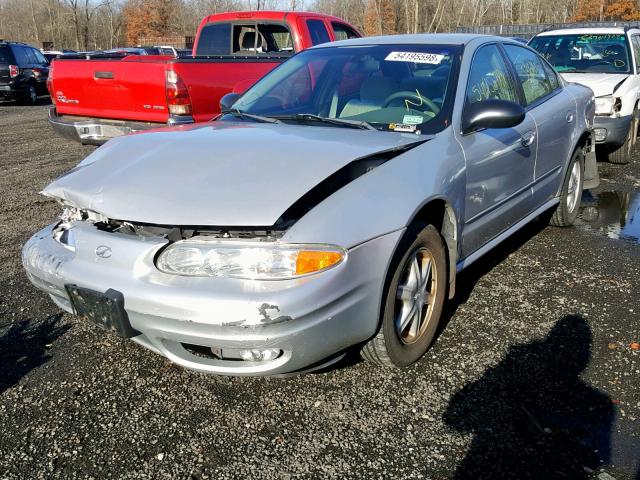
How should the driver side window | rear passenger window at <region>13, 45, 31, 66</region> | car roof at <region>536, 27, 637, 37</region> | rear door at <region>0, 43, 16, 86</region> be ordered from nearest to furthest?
the driver side window < car roof at <region>536, 27, 637, 37</region> < rear door at <region>0, 43, 16, 86</region> < rear passenger window at <region>13, 45, 31, 66</region>

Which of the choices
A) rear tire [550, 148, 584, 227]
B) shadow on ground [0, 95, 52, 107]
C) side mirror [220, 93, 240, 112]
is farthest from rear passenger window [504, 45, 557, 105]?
shadow on ground [0, 95, 52, 107]

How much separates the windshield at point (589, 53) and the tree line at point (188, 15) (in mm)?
29338

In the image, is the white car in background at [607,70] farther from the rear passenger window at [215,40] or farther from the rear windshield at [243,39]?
the rear passenger window at [215,40]

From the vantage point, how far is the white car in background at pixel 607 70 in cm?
728

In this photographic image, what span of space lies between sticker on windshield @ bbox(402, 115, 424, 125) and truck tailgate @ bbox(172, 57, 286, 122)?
9.66 feet

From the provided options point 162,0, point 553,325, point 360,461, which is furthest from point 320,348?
point 162,0

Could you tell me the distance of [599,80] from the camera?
24.9 feet

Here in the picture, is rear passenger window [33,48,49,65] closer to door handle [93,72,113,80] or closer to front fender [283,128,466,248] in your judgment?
door handle [93,72,113,80]

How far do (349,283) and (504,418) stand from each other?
0.94 m

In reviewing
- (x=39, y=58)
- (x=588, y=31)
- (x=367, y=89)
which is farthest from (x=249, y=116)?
(x=39, y=58)

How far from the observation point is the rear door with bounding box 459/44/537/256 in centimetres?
340

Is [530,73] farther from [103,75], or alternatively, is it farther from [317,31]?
[103,75]

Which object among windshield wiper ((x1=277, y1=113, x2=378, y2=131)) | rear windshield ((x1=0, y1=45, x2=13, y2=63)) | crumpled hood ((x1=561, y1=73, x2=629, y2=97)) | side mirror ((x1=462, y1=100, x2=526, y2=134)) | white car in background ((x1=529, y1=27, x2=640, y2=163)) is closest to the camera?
side mirror ((x1=462, y1=100, x2=526, y2=134))

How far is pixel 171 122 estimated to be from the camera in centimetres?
609
